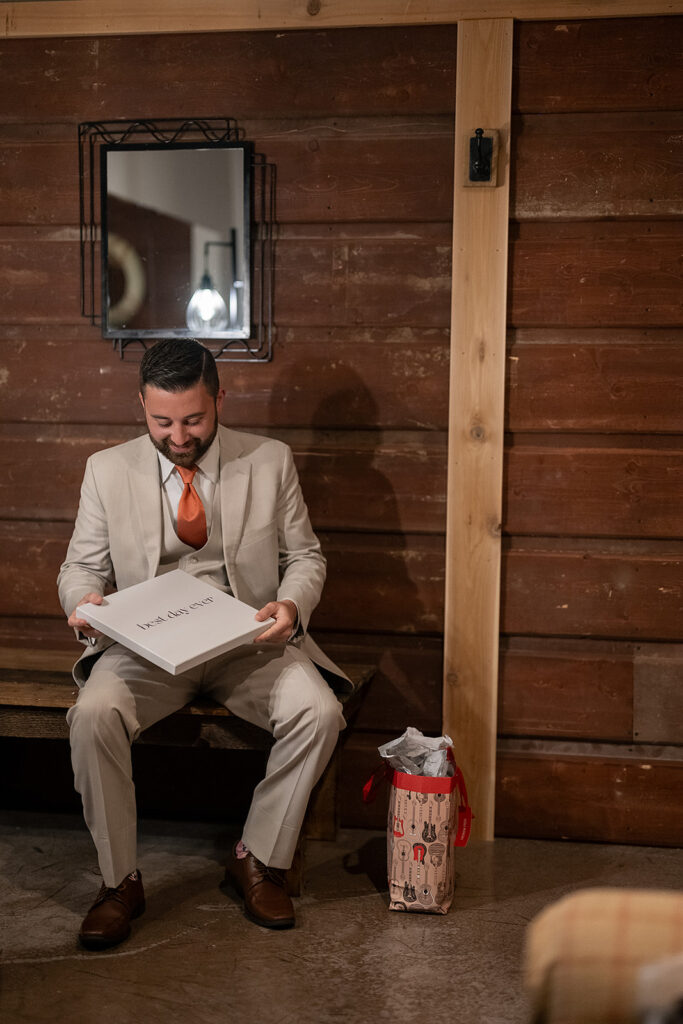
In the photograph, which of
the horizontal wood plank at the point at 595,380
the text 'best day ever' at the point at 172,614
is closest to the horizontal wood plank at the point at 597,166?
the horizontal wood plank at the point at 595,380

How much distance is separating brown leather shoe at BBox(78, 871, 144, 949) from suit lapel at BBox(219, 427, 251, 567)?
902 mm

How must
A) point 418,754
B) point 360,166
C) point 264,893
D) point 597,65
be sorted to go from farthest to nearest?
point 360,166
point 597,65
point 418,754
point 264,893

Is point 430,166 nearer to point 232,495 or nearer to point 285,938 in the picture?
point 232,495

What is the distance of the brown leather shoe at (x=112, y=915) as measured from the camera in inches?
101

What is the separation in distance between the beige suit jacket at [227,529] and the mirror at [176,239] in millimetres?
544

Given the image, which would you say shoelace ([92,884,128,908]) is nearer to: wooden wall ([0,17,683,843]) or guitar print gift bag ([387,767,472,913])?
guitar print gift bag ([387,767,472,913])

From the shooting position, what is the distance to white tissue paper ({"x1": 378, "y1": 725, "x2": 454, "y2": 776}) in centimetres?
288

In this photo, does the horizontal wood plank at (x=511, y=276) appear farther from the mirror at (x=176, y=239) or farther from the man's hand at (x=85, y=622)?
the man's hand at (x=85, y=622)

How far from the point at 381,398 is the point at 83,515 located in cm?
102

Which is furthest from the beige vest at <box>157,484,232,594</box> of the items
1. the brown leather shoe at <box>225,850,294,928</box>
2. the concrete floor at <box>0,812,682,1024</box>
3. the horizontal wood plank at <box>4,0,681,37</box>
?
the horizontal wood plank at <box>4,0,681,37</box>

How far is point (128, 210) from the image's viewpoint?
11.3 feet

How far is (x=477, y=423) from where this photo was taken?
3330mm

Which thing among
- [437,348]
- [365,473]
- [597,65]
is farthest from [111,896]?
[597,65]

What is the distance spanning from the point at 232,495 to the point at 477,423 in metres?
0.84
